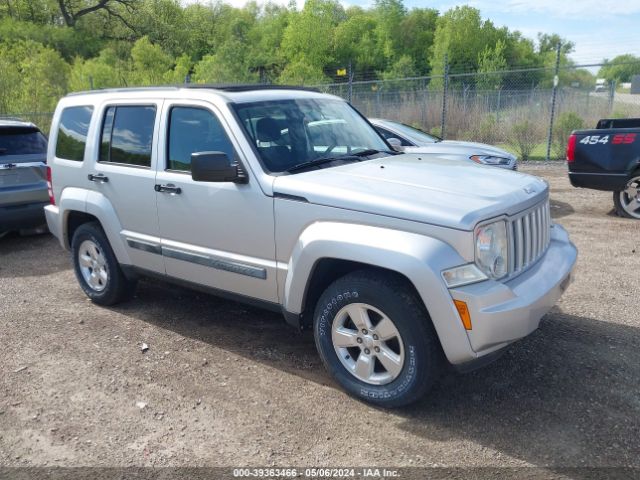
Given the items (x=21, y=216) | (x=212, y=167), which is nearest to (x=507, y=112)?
(x=21, y=216)

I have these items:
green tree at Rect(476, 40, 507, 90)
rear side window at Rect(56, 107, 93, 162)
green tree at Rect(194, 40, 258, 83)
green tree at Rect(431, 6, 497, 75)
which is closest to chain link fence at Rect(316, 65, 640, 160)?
green tree at Rect(476, 40, 507, 90)

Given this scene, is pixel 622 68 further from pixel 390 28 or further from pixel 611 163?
pixel 390 28

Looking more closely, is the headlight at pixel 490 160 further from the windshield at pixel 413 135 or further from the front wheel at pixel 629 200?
the front wheel at pixel 629 200

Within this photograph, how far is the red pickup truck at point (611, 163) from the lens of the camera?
313 inches

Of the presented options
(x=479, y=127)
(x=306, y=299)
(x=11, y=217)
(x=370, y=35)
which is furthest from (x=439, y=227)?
(x=370, y=35)

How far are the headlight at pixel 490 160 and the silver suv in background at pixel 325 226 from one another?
3260 millimetres

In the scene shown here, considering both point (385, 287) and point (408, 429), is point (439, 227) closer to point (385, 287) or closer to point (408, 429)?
point (385, 287)

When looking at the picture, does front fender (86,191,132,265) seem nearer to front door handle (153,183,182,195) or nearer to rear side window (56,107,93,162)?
rear side window (56,107,93,162)

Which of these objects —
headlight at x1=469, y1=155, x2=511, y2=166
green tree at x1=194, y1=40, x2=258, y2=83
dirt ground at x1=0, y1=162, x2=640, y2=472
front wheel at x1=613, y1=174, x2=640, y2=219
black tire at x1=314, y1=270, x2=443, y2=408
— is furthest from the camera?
green tree at x1=194, y1=40, x2=258, y2=83

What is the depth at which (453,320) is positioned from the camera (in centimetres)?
307

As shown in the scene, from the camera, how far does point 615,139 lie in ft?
26.2

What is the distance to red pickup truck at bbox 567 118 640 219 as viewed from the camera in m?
7.94

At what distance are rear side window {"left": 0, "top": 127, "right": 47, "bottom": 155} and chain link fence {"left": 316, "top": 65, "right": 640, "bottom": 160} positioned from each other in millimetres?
10188

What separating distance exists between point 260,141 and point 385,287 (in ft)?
4.85
